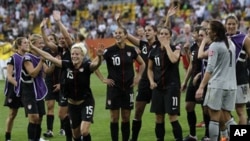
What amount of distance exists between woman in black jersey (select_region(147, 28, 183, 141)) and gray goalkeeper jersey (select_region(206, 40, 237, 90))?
5.48 ft

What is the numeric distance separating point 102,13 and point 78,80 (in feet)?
108

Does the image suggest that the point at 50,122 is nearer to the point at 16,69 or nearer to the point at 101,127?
the point at 101,127

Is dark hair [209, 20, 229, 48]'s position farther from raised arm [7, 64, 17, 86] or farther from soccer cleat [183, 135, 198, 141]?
raised arm [7, 64, 17, 86]

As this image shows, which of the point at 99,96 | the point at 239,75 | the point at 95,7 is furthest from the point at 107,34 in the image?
the point at 239,75

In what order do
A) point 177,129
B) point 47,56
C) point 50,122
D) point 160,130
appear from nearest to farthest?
point 47,56, point 177,129, point 160,130, point 50,122

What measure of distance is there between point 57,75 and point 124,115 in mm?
2674

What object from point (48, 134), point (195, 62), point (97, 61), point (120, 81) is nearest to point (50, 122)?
point (48, 134)

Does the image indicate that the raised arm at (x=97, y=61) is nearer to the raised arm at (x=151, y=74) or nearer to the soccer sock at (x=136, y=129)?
the raised arm at (x=151, y=74)

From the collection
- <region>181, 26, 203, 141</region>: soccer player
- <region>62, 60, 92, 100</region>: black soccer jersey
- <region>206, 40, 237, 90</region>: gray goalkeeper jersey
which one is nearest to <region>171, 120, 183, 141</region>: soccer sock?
<region>181, 26, 203, 141</region>: soccer player

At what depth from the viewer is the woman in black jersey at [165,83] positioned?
46.4ft

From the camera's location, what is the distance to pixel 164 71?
1440cm

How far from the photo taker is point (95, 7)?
47.2 metres

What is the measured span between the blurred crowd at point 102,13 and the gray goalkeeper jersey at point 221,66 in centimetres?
2862

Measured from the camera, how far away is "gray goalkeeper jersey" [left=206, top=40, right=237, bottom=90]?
40.7 feet
